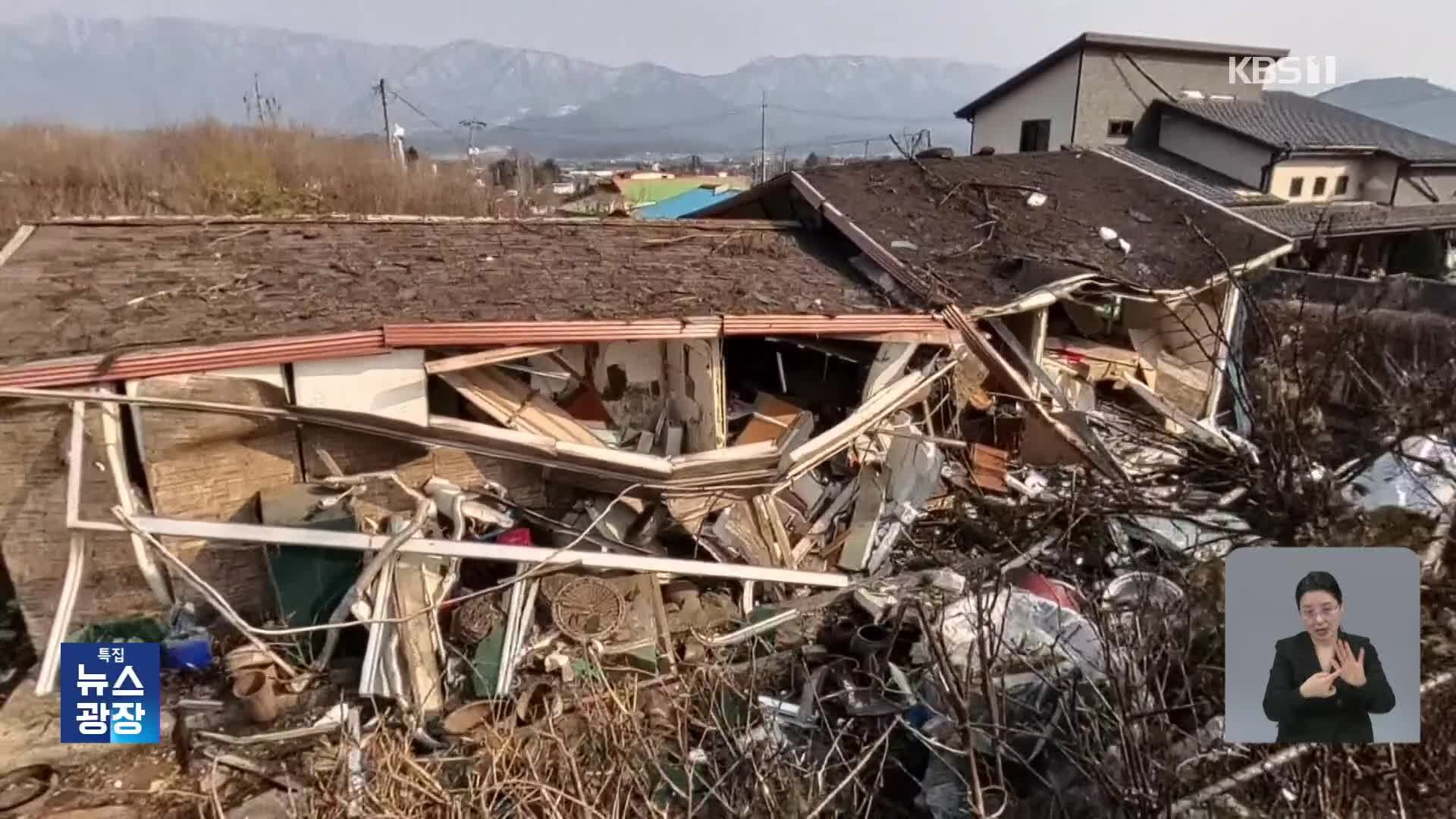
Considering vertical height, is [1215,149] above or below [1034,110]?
below

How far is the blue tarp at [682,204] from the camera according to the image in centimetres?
1959

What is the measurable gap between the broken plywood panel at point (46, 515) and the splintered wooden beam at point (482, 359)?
2082 mm

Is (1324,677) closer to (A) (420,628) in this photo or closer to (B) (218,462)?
(A) (420,628)

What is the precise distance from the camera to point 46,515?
5176 mm

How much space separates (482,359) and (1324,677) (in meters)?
5.51

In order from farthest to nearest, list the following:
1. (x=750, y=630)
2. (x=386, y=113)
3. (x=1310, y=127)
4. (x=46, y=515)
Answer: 1. (x=386, y=113)
2. (x=1310, y=127)
3. (x=750, y=630)
4. (x=46, y=515)

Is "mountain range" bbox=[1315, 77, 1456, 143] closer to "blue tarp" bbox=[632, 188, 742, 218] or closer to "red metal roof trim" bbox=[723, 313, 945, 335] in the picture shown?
"blue tarp" bbox=[632, 188, 742, 218]

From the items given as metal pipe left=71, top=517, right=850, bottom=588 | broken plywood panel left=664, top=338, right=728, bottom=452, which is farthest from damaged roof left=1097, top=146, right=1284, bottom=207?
metal pipe left=71, top=517, right=850, bottom=588

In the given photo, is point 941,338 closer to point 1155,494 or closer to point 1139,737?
point 1155,494

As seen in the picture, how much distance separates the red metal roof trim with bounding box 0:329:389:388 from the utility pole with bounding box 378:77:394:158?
16.2m

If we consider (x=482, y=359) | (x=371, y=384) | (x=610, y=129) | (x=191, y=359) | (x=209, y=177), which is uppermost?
(x=610, y=129)

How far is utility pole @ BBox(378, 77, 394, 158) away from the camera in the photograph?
808 inches

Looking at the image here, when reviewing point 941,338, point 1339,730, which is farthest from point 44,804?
point 941,338

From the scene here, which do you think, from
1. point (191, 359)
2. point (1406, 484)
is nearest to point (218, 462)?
point (191, 359)
